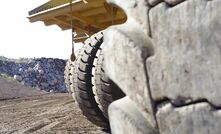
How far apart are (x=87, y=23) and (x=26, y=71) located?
20.5m

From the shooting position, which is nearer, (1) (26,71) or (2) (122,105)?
(2) (122,105)

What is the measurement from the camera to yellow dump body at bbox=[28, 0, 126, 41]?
4859mm

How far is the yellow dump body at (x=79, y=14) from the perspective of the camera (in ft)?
15.9

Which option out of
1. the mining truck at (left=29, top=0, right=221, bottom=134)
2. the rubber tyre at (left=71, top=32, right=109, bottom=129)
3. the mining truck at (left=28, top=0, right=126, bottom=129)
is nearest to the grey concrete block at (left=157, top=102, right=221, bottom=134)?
the mining truck at (left=29, top=0, right=221, bottom=134)

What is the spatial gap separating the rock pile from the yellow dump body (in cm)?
1592

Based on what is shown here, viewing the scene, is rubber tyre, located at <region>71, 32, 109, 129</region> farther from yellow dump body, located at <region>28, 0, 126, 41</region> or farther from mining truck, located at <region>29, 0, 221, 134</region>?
mining truck, located at <region>29, 0, 221, 134</region>

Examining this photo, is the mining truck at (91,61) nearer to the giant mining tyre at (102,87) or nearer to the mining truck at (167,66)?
the giant mining tyre at (102,87)

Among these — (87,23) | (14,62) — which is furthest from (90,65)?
(14,62)

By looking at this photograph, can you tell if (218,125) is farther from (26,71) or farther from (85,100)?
(26,71)

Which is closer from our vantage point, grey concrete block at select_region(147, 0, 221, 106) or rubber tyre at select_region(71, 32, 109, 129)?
grey concrete block at select_region(147, 0, 221, 106)

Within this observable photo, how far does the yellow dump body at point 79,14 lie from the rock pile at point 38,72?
627 inches

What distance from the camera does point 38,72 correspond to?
24.9 meters

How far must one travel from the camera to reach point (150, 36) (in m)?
→ 1.35

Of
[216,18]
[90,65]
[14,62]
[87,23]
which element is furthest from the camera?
[14,62]
